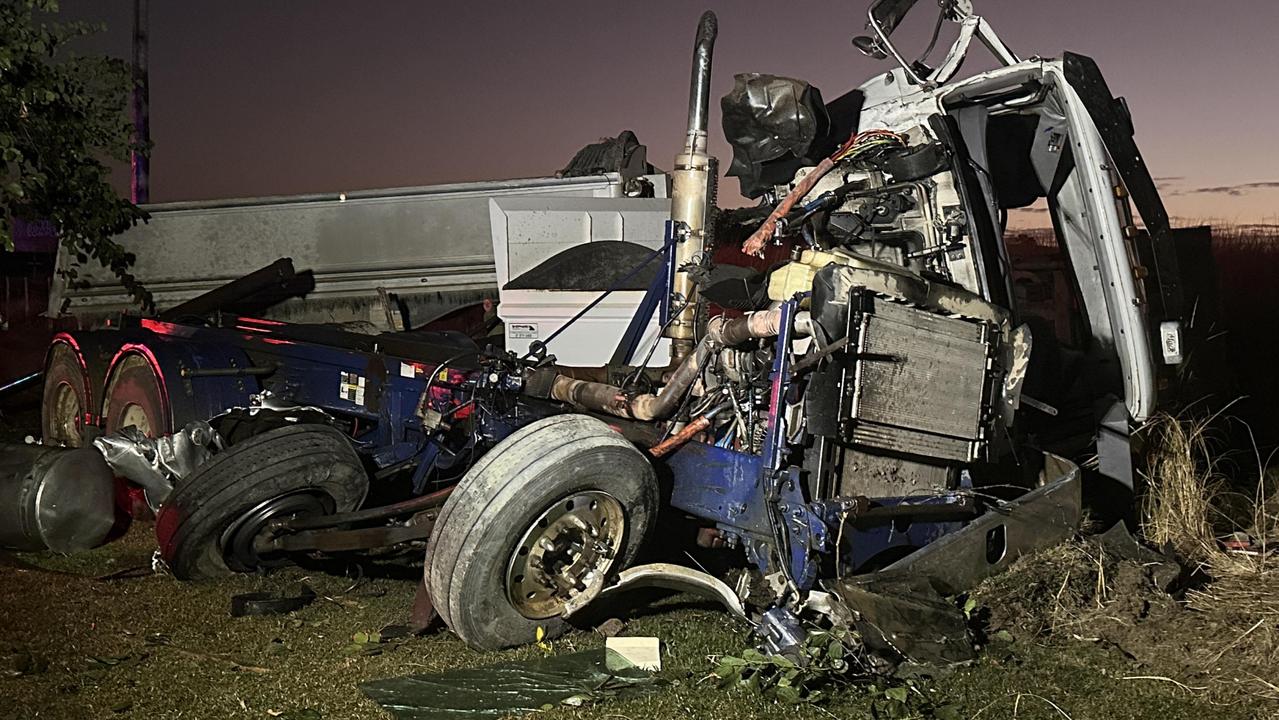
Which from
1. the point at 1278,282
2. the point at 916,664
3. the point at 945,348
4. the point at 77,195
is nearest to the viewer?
the point at 916,664

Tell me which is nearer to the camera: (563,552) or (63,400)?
(563,552)

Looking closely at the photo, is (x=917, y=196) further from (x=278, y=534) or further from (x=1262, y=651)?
(x=278, y=534)

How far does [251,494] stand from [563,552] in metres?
1.59

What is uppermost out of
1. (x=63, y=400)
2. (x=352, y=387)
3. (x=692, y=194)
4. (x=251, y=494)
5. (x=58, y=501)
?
(x=692, y=194)

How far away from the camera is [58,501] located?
6.32 meters

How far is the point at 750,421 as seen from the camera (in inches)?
191

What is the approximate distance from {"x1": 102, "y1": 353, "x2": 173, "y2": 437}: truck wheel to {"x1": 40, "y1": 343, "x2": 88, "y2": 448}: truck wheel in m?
0.53

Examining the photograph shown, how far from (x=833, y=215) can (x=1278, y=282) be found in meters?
7.43

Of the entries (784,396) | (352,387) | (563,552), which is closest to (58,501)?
(352,387)

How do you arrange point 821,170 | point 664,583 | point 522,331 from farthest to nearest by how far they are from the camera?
point 522,331 → point 821,170 → point 664,583

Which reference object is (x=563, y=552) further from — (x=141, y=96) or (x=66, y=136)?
(x=141, y=96)

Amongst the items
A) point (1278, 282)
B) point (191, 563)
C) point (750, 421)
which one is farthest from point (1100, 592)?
point (1278, 282)

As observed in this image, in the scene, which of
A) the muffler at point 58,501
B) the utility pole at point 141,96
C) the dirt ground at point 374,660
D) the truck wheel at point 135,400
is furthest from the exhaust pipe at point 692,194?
the utility pole at point 141,96

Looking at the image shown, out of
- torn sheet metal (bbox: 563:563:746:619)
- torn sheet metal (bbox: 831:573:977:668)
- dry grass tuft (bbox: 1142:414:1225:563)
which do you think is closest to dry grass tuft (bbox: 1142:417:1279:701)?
dry grass tuft (bbox: 1142:414:1225:563)
